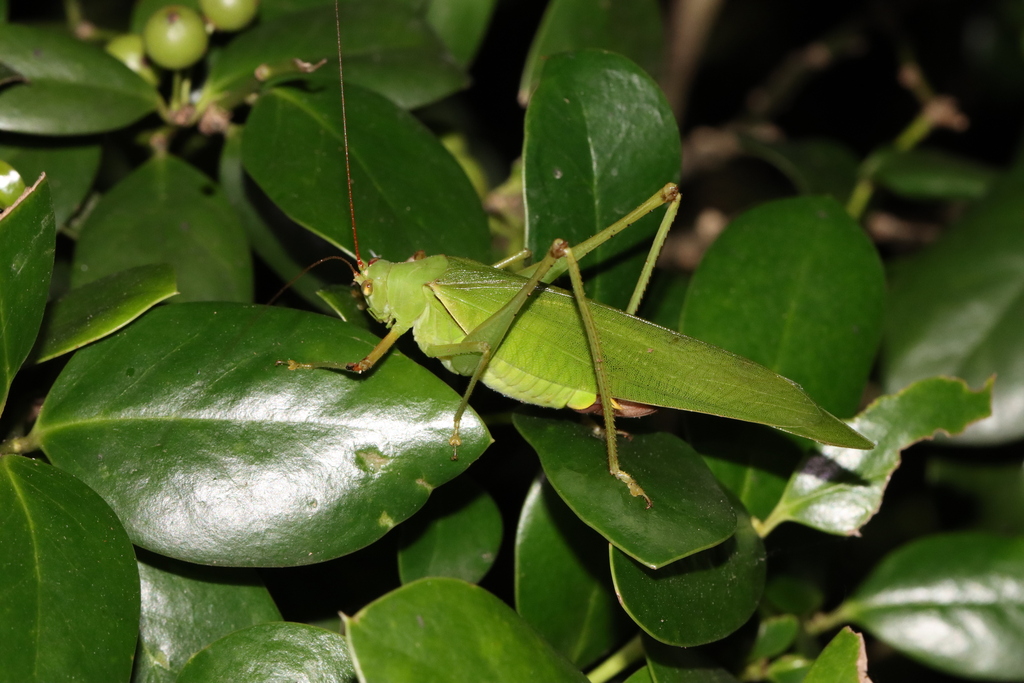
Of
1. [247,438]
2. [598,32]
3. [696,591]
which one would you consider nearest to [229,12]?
[598,32]

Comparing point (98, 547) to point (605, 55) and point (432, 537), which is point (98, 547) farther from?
point (605, 55)

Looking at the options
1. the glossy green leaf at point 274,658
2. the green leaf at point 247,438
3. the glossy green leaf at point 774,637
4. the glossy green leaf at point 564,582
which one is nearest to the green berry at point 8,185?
the green leaf at point 247,438

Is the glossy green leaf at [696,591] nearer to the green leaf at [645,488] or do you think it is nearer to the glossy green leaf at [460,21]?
the green leaf at [645,488]

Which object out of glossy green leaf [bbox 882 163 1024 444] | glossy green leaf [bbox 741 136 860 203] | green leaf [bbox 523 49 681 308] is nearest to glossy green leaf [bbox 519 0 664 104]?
green leaf [bbox 523 49 681 308]

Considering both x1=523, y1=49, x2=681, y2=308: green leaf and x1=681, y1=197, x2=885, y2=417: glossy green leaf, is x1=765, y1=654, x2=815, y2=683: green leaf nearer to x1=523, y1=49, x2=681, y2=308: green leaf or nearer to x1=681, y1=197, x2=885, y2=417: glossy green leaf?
x1=681, y1=197, x2=885, y2=417: glossy green leaf

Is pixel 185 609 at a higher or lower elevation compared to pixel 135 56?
lower

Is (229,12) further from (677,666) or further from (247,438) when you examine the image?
(677,666)
